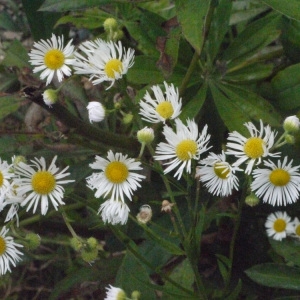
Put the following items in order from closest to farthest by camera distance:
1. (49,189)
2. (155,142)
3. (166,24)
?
(49,189)
(155,142)
(166,24)

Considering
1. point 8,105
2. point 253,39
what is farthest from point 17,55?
point 253,39

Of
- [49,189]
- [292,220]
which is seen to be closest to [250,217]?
[292,220]

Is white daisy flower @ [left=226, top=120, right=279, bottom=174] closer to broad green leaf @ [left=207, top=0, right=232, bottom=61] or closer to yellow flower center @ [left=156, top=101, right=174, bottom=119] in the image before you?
yellow flower center @ [left=156, top=101, right=174, bottom=119]

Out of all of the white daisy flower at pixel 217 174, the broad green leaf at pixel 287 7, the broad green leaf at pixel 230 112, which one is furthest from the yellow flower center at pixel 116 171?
the broad green leaf at pixel 287 7

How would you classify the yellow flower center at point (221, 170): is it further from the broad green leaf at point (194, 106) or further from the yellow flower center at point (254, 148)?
the broad green leaf at point (194, 106)

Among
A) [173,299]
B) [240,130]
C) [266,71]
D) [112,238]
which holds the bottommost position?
[173,299]

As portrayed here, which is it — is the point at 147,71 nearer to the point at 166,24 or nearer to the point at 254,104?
the point at 166,24

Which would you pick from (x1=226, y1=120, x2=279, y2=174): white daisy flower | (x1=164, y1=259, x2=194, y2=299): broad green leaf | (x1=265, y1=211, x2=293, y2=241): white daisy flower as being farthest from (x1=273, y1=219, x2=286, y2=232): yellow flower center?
(x1=226, y1=120, x2=279, y2=174): white daisy flower
